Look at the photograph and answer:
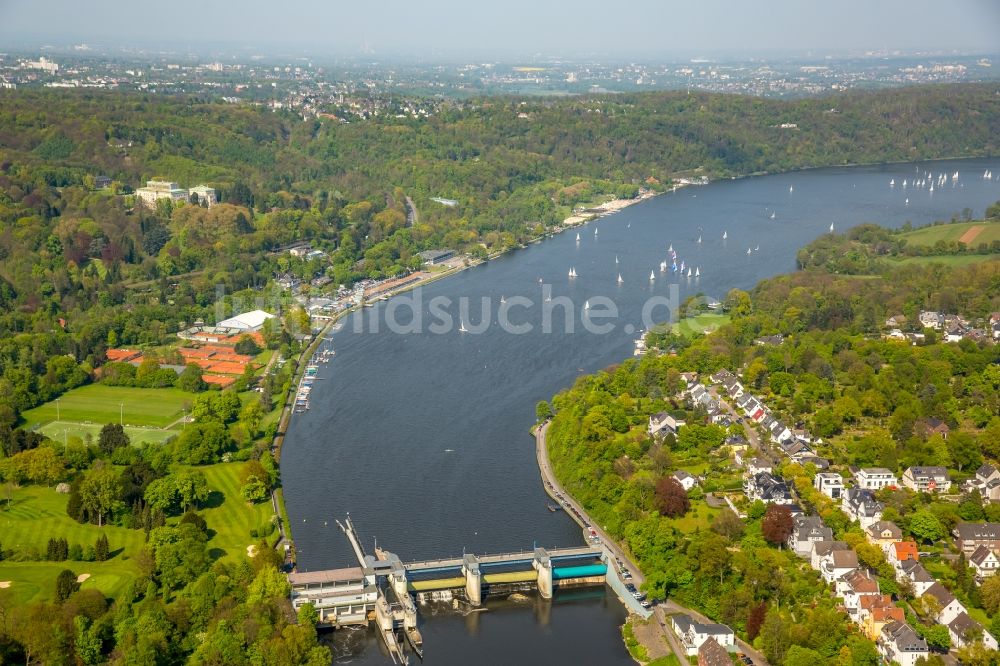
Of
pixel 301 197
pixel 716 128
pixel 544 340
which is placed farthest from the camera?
pixel 716 128

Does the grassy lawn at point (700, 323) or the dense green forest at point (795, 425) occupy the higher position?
the dense green forest at point (795, 425)

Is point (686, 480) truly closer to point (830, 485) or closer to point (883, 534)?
point (830, 485)

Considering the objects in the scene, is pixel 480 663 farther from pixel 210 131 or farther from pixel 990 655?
pixel 210 131

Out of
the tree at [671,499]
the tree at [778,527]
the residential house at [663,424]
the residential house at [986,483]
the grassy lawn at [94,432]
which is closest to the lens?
the tree at [778,527]

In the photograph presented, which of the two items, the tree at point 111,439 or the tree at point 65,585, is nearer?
the tree at point 65,585

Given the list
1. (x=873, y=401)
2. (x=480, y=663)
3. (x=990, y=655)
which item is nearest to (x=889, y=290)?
(x=873, y=401)

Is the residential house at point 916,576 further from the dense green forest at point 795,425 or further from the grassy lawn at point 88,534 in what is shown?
the grassy lawn at point 88,534

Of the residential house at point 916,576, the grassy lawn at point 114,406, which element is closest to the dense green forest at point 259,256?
the grassy lawn at point 114,406
